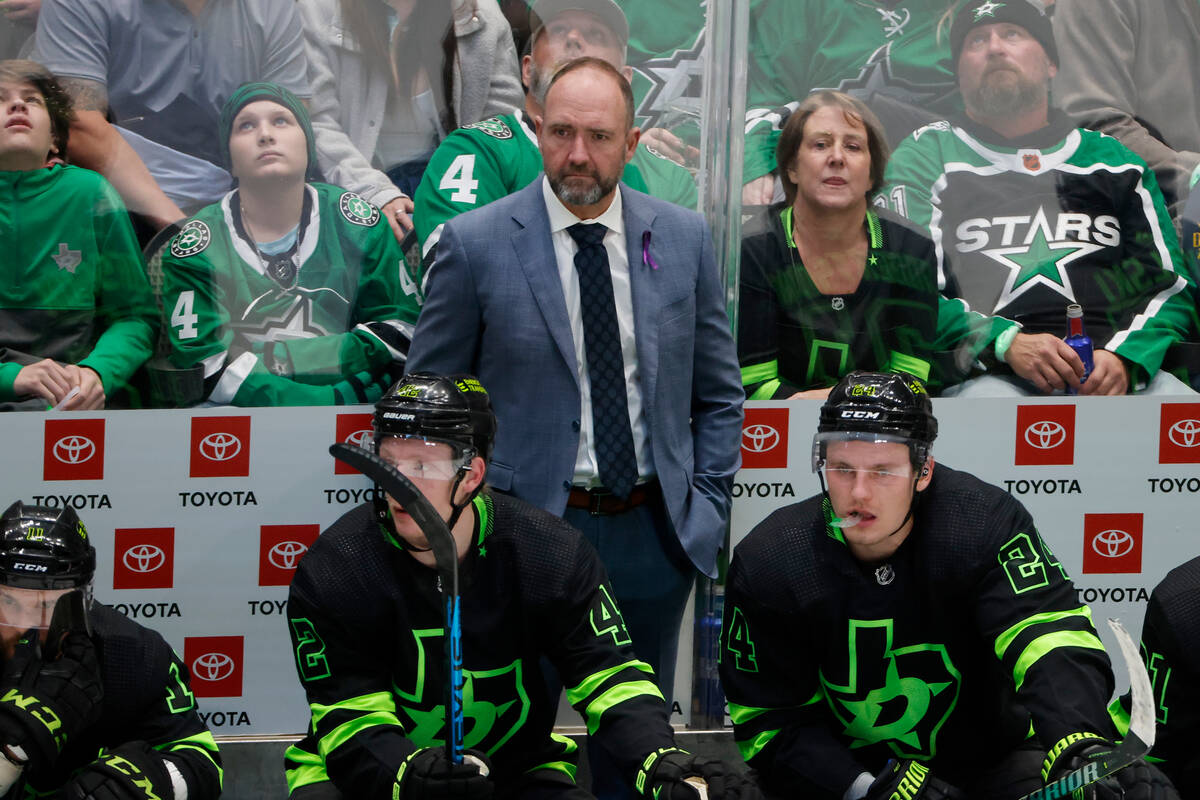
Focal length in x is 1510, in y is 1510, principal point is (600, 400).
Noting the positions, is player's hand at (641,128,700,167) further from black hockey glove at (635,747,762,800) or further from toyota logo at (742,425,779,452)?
black hockey glove at (635,747,762,800)

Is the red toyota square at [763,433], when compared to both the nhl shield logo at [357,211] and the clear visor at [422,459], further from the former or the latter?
the clear visor at [422,459]

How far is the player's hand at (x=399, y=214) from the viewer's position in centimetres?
375

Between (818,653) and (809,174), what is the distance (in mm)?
1412

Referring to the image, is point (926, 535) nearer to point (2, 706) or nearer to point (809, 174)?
point (809, 174)

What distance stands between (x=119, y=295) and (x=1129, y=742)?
2484 mm

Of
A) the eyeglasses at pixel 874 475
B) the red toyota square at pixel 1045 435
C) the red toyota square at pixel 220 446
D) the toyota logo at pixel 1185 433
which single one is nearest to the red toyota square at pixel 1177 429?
the toyota logo at pixel 1185 433

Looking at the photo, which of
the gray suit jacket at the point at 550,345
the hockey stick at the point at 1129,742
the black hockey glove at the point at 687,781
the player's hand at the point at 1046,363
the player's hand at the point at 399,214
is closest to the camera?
the hockey stick at the point at 1129,742

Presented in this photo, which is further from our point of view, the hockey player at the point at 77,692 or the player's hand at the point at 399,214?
the player's hand at the point at 399,214

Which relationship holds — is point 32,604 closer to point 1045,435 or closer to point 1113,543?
point 1045,435

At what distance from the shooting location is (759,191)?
3834 millimetres

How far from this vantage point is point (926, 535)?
2838 mm

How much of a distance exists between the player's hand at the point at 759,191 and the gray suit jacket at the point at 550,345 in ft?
1.29

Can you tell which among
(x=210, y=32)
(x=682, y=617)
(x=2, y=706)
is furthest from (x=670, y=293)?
(x=2, y=706)

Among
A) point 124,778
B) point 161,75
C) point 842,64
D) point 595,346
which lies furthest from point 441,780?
point 842,64
